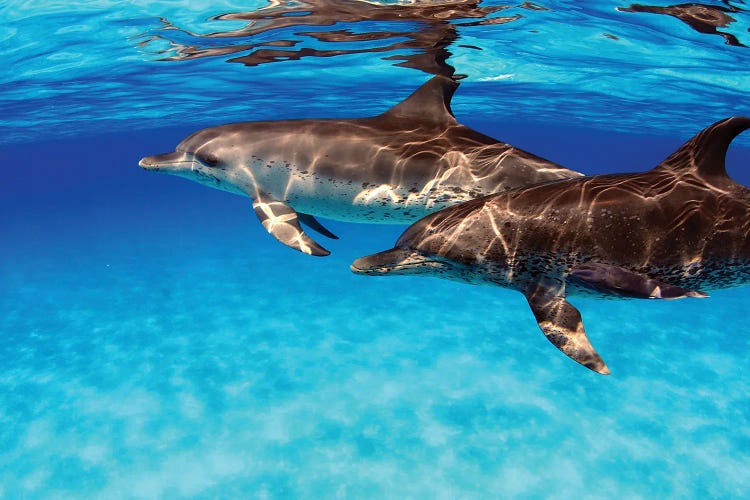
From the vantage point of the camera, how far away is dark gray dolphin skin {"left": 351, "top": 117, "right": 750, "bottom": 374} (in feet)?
13.8

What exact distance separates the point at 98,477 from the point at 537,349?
11.6 metres

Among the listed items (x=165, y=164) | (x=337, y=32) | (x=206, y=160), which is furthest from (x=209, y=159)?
(x=337, y=32)

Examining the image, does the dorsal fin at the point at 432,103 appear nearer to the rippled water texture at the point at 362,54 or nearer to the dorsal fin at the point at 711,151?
the dorsal fin at the point at 711,151

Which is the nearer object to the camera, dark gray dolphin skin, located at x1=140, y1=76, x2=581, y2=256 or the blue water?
dark gray dolphin skin, located at x1=140, y1=76, x2=581, y2=256

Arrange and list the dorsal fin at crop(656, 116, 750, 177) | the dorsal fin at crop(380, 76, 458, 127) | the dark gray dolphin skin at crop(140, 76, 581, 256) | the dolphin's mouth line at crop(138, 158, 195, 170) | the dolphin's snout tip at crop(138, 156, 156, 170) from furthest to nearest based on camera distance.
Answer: the dolphin's snout tip at crop(138, 156, 156, 170) < the dolphin's mouth line at crop(138, 158, 195, 170) < the dorsal fin at crop(380, 76, 458, 127) < the dark gray dolphin skin at crop(140, 76, 581, 256) < the dorsal fin at crop(656, 116, 750, 177)

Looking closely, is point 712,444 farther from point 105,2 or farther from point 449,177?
point 105,2

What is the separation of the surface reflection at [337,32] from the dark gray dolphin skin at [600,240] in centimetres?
731

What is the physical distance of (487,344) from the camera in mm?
15820

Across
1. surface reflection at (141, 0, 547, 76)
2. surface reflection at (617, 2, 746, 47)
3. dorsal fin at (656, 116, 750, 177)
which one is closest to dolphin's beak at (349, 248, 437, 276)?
dorsal fin at (656, 116, 750, 177)

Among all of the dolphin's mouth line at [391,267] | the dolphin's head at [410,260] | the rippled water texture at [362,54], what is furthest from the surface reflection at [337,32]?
the dolphin's mouth line at [391,267]

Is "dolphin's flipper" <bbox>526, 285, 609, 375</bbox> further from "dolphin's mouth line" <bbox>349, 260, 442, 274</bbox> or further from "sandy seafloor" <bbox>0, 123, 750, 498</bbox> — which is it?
"sandy seafloor" <bbox>0, 123, 750, 498</bbox>

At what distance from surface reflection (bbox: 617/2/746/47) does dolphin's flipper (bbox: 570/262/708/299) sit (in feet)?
30.1

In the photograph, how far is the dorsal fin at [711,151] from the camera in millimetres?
4508

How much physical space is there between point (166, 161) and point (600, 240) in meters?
5.93
